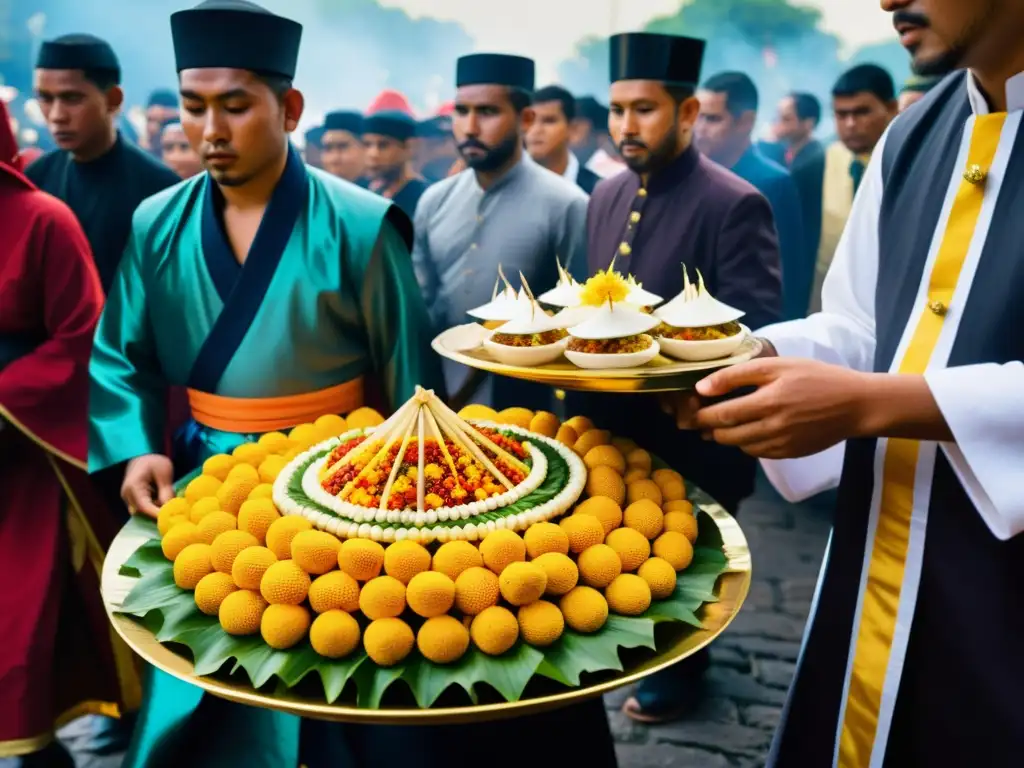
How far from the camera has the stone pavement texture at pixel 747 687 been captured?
116 inches

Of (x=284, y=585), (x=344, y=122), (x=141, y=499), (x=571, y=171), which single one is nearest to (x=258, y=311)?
(x=141, y=499)

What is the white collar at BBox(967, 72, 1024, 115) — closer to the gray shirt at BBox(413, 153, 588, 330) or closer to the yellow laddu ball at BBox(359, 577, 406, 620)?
the yellow laddu ball at BBox(359, 577, 406, 620)

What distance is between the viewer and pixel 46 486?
2.75 metres

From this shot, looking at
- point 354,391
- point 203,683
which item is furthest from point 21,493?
point 203,683

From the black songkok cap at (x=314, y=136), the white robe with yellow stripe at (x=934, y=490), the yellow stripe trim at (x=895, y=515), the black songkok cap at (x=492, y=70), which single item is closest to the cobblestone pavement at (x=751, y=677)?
the white robe with yellow stripe at (x=934, y=490)

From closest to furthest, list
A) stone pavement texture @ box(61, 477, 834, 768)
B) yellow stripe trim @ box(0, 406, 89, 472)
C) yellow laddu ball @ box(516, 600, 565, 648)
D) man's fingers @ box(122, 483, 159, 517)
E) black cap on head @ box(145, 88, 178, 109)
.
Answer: yellow laddu ball @ box(516, 600, 565, 648), man's fingers @ box(122, 483, 159, 517), yellow stripe trim @ box(0, 406, 89, 472), stone pavement texture @ box(61, 477, 834, 768), black cap on head @ box(145, 88, 178, 109)

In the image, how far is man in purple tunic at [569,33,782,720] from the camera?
3020mm

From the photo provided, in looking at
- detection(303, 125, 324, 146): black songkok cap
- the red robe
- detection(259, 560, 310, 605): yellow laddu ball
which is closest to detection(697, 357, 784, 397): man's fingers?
detection(259, 560, 310, 605): yellow laddu ball

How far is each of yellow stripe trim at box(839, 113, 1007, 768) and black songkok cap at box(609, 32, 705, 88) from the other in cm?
191

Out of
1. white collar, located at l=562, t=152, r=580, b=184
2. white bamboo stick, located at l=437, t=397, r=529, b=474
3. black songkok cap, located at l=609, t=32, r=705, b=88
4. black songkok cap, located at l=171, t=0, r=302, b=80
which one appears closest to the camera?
white bamboo stick, located at l=437, t=397, r=529, b=474

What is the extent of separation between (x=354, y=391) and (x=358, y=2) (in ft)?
19.7

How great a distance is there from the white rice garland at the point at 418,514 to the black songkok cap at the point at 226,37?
1.16 m

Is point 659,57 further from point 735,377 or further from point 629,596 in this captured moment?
point 629,596

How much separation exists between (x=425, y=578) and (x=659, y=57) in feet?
8.22
